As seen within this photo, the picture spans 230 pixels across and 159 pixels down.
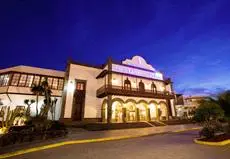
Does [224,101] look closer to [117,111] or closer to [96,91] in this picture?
[117,111]

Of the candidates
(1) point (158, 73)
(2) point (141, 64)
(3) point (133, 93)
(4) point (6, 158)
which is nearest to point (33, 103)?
(3) point (133, 93)

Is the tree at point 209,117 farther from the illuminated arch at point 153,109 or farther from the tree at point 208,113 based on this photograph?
the illuminated arch at point 153,109

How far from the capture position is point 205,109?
8469 millimetres

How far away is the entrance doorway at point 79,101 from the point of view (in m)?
22.6

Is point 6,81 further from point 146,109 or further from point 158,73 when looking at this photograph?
point 158,73

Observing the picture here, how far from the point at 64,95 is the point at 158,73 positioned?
58.5 feet

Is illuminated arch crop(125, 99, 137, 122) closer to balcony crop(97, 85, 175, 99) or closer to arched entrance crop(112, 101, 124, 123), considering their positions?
arched entrance crop(112, 101, 124, 123)

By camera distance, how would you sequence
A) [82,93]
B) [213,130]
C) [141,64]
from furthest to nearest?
[141,64]
[82,93]
[213,130]

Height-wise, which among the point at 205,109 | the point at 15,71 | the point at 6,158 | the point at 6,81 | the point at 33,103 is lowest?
the point at 6,158

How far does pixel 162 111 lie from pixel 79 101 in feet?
50.2

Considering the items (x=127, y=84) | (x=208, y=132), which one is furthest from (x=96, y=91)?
(x=208, y=132)

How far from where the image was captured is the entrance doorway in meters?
22.6

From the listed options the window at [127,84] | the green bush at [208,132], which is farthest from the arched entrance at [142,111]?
the green bush at [208,132]

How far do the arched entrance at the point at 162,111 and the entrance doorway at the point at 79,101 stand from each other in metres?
13.3
